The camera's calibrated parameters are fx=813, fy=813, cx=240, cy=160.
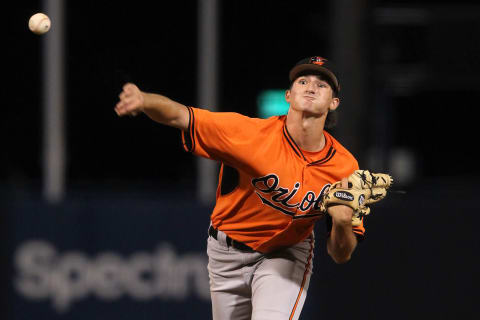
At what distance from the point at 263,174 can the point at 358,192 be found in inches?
19.8

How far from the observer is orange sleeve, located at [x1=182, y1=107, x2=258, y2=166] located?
404cm

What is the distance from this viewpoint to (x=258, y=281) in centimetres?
439

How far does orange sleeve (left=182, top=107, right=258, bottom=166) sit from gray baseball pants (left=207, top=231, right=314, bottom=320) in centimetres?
58

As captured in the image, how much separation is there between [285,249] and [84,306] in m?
2.49

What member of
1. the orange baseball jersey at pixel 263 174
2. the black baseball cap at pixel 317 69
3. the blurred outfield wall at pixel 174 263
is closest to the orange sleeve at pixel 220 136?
the orange baseball jersey at pixel 263 174

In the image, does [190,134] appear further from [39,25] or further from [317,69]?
A: [39,25]

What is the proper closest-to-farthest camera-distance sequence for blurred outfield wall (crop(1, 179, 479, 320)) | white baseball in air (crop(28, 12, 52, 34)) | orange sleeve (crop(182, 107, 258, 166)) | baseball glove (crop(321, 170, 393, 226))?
baseball glove (crop(321, 170, 393, 226))
orange sleeve (crop(182, 107, 258, 166))
white baseball in air (crop(28, 12, 52, 34))
blurred outfield wall (crop(1, 179, 479, 320))

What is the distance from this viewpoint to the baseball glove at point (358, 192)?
3.91 m

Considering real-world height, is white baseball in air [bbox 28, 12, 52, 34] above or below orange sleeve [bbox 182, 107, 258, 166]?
above

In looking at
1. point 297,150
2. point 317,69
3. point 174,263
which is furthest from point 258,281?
point 174,263

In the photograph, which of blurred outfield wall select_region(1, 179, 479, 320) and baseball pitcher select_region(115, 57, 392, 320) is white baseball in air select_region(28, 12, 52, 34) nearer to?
baseball pitcher select_region(115, 57, 392, 320)

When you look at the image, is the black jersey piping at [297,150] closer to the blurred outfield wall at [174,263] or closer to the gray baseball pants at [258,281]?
the gray baseball pants at [258,281]

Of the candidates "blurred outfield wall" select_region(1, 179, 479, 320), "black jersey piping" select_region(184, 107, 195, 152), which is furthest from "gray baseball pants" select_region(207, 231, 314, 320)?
"blurred outfield wall" select_region(1, 179, 479, 320)

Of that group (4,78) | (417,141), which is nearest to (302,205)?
(4,78)
